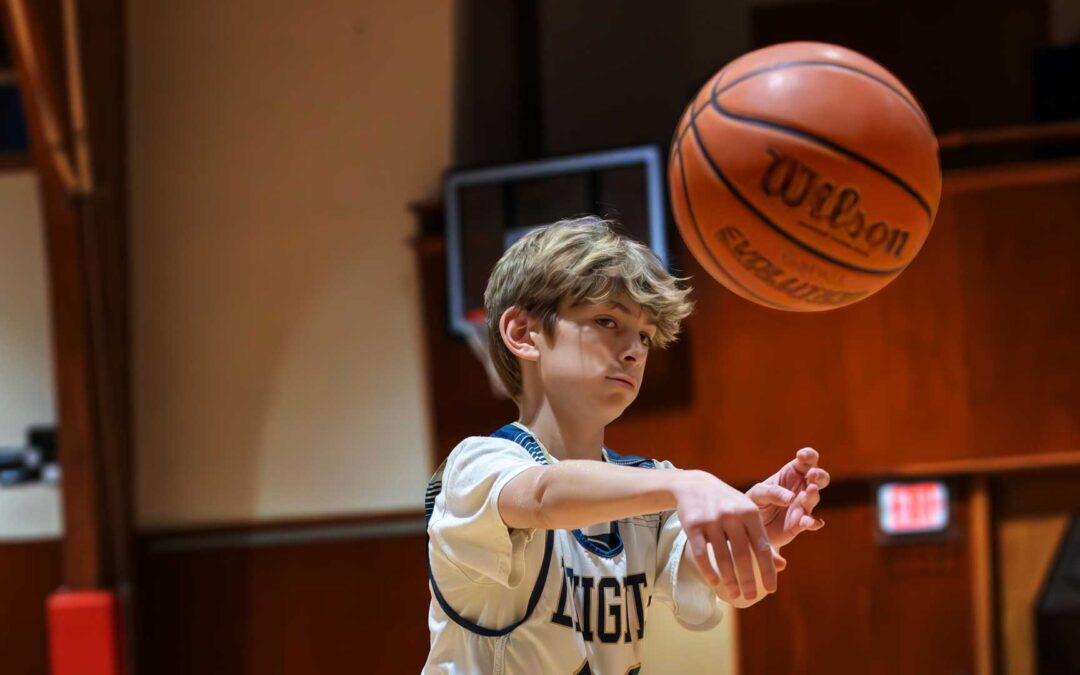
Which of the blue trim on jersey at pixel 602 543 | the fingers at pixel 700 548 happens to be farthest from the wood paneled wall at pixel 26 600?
the fingers at pixel 700 548

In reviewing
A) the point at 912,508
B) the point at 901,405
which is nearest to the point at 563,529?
the point at 901,405

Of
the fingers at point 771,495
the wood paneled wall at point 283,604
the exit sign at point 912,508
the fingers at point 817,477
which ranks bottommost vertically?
the wood paneled wall at point 283,604

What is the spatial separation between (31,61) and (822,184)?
357 cm

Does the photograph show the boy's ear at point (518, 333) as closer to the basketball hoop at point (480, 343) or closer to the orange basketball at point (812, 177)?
the orange basketball at point (812, 177)

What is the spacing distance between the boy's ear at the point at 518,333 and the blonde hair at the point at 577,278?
14mm

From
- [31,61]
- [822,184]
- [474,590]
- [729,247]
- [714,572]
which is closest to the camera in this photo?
[714,572]

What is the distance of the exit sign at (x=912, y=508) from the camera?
15.2 feet

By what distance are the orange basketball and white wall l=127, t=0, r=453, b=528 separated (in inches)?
116

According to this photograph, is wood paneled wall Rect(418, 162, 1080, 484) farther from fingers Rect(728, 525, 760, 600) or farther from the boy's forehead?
fingers Rect(728, 525, 760, 600)

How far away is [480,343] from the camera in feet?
15.4

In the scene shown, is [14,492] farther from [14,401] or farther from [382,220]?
[382,220]

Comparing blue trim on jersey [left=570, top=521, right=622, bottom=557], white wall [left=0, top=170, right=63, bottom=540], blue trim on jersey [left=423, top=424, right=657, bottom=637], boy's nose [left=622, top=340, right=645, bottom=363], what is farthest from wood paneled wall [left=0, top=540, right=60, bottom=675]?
boy's nose [left=622, top=340, right=645, bottom=363]

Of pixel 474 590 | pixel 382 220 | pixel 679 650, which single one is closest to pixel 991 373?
pixel 679 650

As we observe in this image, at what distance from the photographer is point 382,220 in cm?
500
